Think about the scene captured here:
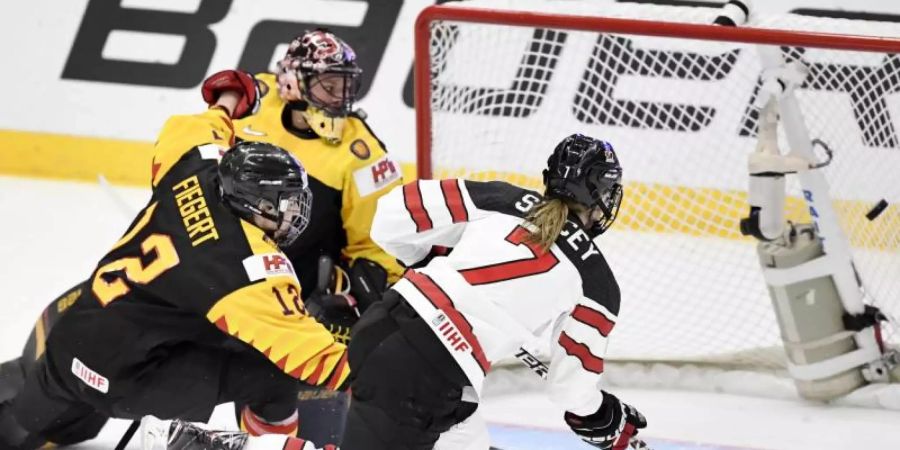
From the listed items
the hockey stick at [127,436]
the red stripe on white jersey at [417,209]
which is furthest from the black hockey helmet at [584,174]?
the hockey stick at [127,436]

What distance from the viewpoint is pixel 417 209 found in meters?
2.72

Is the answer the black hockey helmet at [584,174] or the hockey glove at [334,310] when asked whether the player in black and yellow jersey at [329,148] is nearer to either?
the hockey glove at [334,310]

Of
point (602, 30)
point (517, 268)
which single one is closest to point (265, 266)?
point (517, 268)

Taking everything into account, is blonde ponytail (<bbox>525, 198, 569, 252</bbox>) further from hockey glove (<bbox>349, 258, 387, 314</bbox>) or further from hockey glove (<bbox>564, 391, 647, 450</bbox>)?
hockey glove (<bbox>349, 258, 387, 314</bbox>)

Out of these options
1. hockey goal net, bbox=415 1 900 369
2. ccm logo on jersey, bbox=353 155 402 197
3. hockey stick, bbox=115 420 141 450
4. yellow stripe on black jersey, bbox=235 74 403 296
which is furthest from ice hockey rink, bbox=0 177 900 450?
ccm logo on jersey, bbox=353 155 402 197

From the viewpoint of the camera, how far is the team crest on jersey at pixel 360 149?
11.9 feet

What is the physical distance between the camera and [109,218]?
518 cm

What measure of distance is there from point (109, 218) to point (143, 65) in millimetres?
698

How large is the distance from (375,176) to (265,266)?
0.89m

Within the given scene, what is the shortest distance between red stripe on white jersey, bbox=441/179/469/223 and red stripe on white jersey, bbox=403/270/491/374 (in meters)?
0.17

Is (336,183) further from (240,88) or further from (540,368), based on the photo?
(540,368)

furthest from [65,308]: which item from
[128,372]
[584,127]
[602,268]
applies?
[584,127]

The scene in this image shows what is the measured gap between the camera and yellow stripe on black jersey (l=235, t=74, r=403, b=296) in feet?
11.8

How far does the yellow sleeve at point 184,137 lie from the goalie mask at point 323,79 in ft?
0.88
